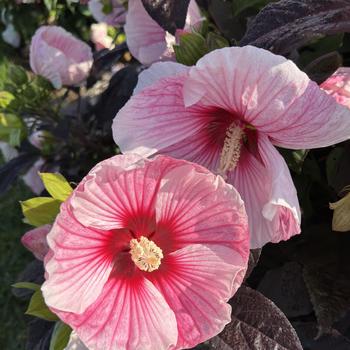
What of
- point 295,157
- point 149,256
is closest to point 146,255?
point 149,256

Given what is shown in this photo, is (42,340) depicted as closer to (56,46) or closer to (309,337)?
(309,337)

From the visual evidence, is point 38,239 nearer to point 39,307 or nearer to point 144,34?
point 39,307

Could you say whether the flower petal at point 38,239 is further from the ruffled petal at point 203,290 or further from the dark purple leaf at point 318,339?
the dark purple leaf at point 318,339

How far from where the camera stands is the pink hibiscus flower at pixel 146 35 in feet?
2.88

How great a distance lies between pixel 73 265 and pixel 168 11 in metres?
0.34

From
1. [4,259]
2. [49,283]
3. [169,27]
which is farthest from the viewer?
[4,259]

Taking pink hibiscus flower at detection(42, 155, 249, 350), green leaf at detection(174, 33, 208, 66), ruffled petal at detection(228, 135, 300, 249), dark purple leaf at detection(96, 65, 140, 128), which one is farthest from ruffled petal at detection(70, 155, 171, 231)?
dark purple leaf at detection(96, 65, 140, 128)

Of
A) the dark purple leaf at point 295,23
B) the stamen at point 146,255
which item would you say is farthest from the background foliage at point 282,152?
the stamen at point 146,255

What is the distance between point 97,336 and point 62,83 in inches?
32.6

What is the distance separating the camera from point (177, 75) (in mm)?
635

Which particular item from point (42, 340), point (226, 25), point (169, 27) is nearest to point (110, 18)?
point (226, 25)

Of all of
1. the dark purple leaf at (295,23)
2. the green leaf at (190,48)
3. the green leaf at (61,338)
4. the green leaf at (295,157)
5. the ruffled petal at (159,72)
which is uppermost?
the dark purple leaf at (295,23)

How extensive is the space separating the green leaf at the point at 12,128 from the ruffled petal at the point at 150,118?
2.32ft

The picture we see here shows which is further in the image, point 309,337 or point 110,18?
point 110,18
